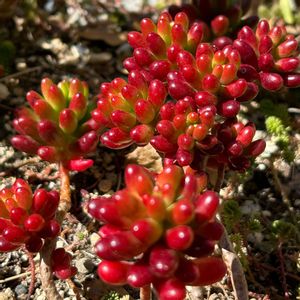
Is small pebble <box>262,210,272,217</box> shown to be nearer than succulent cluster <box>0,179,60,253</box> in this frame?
No

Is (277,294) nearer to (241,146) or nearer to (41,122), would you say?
(241,146)

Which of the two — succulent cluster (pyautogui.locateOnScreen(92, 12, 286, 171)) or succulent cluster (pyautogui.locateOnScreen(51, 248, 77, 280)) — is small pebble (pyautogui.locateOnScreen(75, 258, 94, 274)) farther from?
succulent cluster (pyautogui.locateOnScreen(92, 12, 286, 171))

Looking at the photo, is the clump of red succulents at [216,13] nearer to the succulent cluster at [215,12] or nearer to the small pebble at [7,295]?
the succulent cluster at [215,12]

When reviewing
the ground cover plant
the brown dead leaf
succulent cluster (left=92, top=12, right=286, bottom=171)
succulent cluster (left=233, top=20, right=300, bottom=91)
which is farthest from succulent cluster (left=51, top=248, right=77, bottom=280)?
the brown dead leaf

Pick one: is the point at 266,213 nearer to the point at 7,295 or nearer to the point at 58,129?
the point at 58,129

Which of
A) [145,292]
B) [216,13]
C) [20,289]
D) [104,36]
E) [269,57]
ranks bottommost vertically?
[20,289]

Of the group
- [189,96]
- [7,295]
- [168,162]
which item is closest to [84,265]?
[7,295]

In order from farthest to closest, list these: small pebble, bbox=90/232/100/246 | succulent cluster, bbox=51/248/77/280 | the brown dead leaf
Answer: the brown dead leaf, small pebble, bbox=90/232/100/246, succulent cluster, bbox=51/248/77/280
